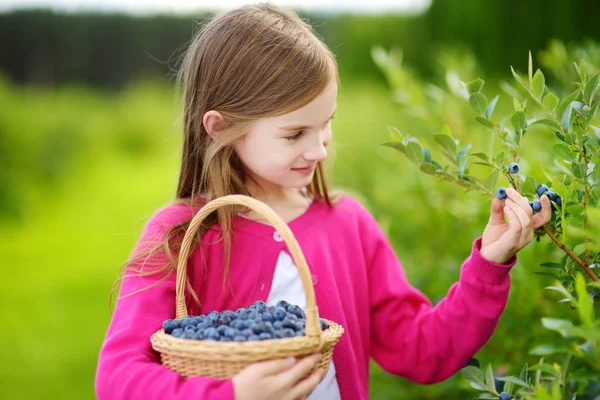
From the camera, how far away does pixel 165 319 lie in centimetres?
174

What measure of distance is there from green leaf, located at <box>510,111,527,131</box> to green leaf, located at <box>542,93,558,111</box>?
65 mm

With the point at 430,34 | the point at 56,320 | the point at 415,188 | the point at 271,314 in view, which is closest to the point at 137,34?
the point at 430,34

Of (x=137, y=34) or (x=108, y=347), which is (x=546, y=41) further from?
(x=137, y=34)

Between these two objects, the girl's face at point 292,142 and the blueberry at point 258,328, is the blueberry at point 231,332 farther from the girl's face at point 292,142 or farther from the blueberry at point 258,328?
→ the girl's face at point 292,142

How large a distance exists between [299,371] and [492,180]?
64 centimetres

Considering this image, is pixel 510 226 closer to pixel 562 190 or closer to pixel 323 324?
Result: pixel 562 190

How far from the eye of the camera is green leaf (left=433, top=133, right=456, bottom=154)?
A: 1711mm

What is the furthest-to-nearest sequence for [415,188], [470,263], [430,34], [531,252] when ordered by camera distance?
[430,34] < [415,188] < [531,252] < [470,263]

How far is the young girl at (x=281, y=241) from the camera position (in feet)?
5.72

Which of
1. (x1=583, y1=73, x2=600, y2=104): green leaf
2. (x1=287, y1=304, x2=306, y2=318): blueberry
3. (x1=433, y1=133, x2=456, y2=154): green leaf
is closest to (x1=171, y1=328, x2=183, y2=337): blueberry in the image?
(x1=287, y1=304, x2=306, y2=318): blueberry

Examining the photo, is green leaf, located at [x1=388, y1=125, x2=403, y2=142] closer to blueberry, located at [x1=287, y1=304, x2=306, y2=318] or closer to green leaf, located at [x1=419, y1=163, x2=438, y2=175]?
green leaf, located at [x1=419, y1=163, x2=438, y2=175]

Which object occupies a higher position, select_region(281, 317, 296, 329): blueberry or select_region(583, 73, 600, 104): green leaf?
select_region(583, 73, 600, 104): green leaf

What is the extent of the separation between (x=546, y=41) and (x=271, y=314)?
495 centimetres

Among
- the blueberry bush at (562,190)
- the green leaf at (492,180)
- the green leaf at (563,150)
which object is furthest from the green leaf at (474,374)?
the green leaf at (563,150)
